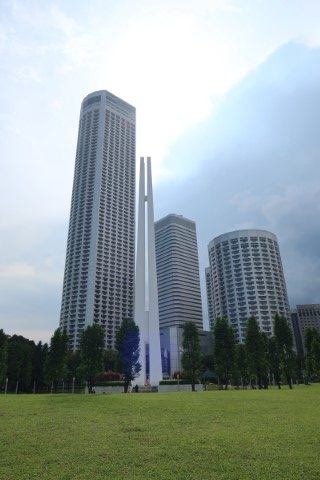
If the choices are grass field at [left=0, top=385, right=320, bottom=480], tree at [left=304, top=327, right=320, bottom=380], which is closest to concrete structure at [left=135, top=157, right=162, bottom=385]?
tree at [left=304, top=327, right=320, bottom=380]

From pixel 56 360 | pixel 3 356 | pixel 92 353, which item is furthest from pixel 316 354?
pixel 3 356

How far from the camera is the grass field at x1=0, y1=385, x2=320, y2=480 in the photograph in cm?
916

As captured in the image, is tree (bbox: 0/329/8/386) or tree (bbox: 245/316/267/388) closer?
tree (bbox: 245/316/267/388)

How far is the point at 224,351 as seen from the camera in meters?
65.3

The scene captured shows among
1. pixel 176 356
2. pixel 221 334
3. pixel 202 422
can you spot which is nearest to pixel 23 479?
pixel 202 422

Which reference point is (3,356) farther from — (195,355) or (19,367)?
(195,355)

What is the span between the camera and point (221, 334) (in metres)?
66.4

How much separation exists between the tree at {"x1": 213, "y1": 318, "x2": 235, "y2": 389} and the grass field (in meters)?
48.5

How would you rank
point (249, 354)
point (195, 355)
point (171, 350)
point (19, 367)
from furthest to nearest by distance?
point (171, 350), point (19, 367), point (195, 355), point (249, 354)

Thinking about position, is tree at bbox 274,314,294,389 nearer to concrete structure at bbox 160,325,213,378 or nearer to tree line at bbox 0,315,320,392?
tree line at bbox 0,315,320,392

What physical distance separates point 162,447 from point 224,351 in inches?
2240

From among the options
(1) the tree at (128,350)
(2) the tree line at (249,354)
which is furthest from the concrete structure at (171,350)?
(1) the tree at (128,350)

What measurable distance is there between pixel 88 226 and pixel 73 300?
41.7 meters

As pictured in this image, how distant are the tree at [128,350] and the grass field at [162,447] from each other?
4314cm
